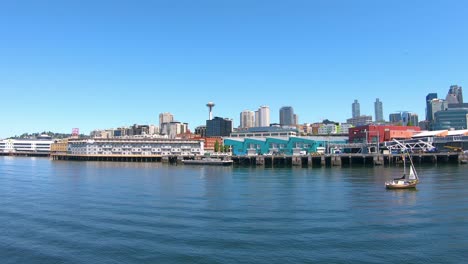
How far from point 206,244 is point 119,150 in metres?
166

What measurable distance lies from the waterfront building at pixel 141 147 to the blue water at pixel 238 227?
5294 inches

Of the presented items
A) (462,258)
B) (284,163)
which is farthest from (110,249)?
(284,163)

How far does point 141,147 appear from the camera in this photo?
183250mm

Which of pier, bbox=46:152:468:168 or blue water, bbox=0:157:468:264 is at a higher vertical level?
pier, bbox=46:152:468:168

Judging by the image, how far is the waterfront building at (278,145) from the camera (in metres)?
150

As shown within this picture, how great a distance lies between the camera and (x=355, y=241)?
25.7 meters

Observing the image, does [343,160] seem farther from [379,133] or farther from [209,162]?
[209,162]

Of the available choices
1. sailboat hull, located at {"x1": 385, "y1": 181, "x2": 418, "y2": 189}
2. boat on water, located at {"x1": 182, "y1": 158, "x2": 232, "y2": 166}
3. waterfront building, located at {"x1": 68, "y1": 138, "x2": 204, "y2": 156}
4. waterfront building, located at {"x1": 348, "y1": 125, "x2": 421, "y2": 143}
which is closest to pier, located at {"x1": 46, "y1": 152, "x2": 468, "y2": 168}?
boat on water, located at {"x1": 182, "y1": 158, "x2": 232, "y2": 166}

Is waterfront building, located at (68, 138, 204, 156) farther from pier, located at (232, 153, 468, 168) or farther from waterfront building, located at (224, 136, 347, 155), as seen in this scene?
pier, located at (232, 153, 468, 168)

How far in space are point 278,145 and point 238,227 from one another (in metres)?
126

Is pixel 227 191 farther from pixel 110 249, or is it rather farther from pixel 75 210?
pixel 110 249

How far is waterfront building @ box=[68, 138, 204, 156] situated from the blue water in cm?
13447

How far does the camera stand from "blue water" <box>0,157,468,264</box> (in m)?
23.4

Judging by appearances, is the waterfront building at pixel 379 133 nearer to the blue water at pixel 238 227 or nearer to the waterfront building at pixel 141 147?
the waterfront building at pixel 141 147
